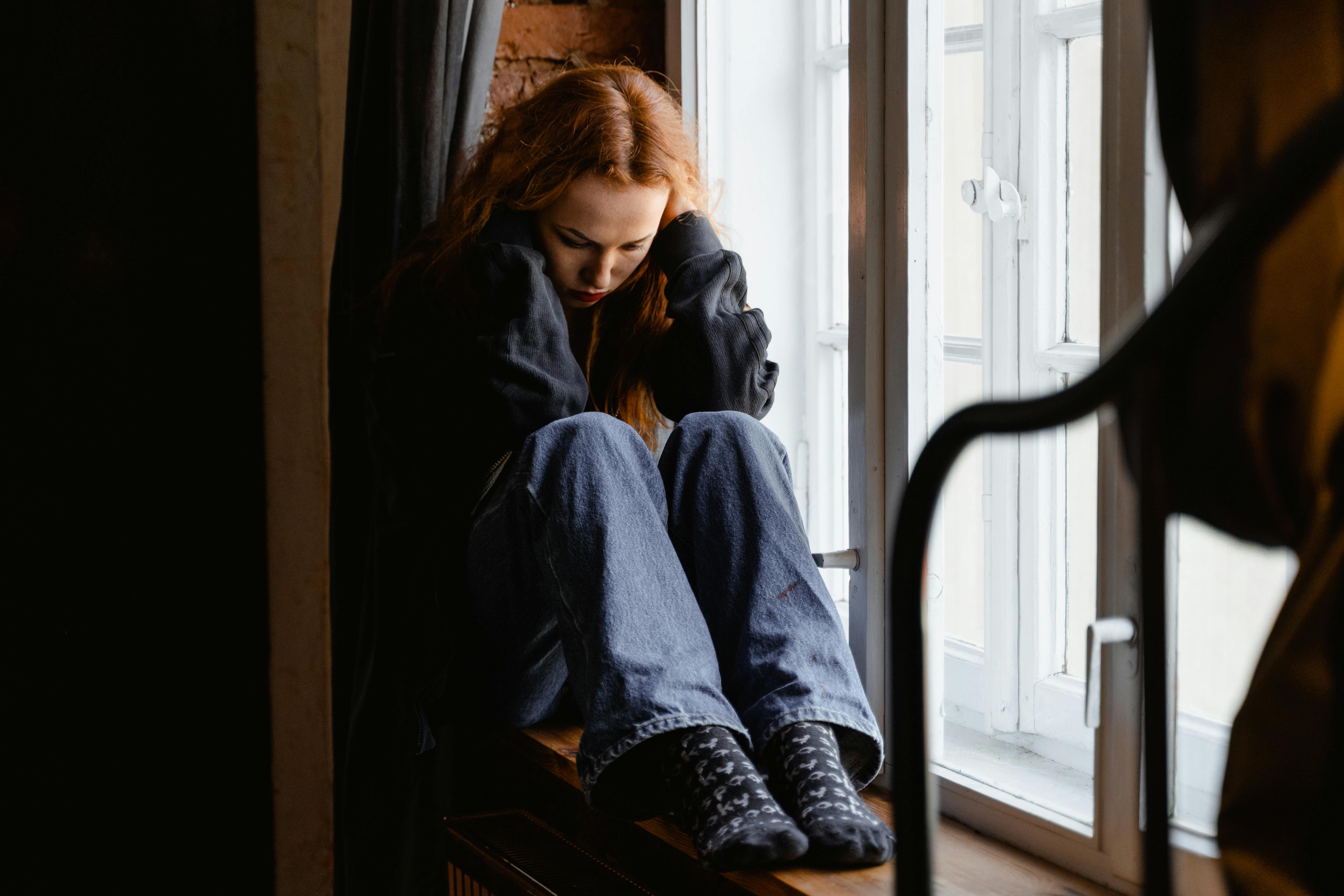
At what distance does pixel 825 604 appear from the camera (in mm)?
1064

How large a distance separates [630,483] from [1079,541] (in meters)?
0.45

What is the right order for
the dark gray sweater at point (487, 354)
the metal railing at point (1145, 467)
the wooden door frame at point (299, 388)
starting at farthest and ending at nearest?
the wooden door frame at point (299, 388) < the dark gray sweater at point (487, 354) < the metal railing at point (1145, 467)

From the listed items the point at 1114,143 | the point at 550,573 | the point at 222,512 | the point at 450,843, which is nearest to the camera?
the point at 1114,143

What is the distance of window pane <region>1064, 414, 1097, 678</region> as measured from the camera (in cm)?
Answer: 105

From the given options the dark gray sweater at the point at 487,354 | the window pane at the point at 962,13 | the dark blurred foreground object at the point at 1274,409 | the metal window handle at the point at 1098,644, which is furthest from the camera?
the dark gray sweater at the point at 487,354

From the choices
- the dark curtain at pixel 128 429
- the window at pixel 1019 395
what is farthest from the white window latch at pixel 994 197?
the dark curtain at pixel 128 429

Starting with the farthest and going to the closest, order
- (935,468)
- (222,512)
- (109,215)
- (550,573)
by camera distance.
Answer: (222,512) → (109,215) → (550,573) → (935,468)

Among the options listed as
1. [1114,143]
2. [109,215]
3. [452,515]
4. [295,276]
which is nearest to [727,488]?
[452,515]

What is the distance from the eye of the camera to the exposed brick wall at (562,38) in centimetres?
158

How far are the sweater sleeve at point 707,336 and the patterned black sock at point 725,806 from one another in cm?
44

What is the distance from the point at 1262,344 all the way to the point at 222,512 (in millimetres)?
1404

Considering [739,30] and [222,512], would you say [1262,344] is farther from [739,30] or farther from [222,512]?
[222,512]

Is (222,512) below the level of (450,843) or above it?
above

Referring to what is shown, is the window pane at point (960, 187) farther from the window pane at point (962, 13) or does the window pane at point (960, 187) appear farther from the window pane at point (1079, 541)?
the window pane at point (1079, 541)
